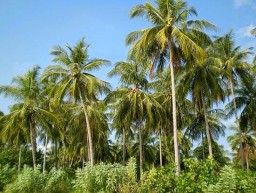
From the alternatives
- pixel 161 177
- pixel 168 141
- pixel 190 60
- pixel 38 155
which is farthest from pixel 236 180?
pixel 38 155

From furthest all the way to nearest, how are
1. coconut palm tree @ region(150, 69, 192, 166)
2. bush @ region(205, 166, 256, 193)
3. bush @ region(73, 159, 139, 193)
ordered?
1. coconut palm tree @ region(150, 69, 192, 166)
2. bush @ region(73, 159, 139, 193)
3. bush @ region(205, 166, 256, 193)

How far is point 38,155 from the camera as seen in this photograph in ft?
137

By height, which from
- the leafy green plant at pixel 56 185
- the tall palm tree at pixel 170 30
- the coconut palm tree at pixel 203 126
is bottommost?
the leafy green plant at pixel 56 185

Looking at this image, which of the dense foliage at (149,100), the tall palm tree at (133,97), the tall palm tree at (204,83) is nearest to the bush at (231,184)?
the dense foliage at (149,100)

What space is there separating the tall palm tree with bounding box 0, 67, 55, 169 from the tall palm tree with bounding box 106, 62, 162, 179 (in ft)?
17.5

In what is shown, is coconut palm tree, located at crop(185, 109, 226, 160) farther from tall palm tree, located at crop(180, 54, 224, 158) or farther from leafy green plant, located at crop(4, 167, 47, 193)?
leafy green plant, located at crop(4, 167, 47, 193)

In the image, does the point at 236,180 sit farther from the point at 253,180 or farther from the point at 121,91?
the point at 121,91

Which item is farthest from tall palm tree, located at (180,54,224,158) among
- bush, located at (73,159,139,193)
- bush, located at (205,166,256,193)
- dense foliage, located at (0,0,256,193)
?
bush, located at (205,166,256,193)

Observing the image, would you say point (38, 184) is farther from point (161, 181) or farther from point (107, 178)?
point (161, 181)

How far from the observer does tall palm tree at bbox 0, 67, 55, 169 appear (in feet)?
88.7

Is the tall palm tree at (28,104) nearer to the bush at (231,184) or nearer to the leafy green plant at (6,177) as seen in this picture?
the leafy green plant at (6,177)

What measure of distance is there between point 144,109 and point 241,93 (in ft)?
33.7

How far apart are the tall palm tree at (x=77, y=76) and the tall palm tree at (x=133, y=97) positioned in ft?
9.13

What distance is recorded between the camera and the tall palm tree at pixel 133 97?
88.4 ft
